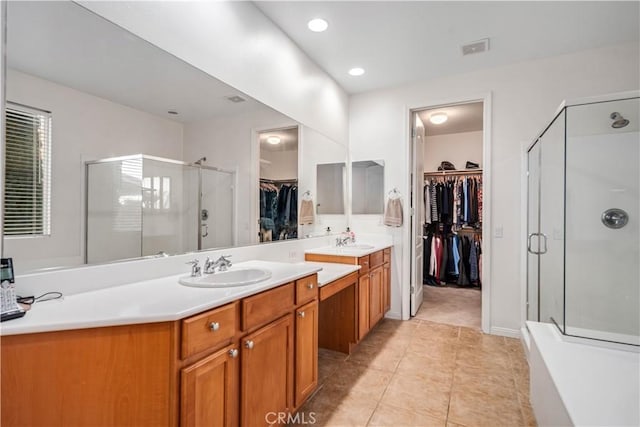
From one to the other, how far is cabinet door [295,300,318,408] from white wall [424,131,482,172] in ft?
14.9

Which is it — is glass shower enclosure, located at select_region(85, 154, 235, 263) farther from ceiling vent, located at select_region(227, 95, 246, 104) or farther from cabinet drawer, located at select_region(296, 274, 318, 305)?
cabinet drawer, located at select_region(296, 274, 318, 305)

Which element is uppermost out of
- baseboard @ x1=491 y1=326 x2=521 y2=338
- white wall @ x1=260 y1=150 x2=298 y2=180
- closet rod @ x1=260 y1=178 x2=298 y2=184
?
white wall @ x1=260 y1=150 x2=298 y2=180

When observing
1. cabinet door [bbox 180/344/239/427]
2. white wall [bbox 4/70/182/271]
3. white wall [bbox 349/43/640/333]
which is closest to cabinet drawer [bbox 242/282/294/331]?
cabinet door [bbox 180/344/239/427]

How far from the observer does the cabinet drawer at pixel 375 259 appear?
2961mm

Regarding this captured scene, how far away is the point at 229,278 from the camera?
5.84 ft

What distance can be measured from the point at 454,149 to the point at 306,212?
3.76m

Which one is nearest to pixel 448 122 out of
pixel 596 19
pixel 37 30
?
pixel 596 19

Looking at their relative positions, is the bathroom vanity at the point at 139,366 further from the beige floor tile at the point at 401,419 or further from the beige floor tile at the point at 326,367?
the beige floor tile at the point at 326,367

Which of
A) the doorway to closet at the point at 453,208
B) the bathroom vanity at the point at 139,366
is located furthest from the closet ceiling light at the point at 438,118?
the bathroom vanity at the point at 139,366

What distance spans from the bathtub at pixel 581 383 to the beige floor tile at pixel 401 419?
0.57 m

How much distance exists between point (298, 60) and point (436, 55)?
4.35 feet

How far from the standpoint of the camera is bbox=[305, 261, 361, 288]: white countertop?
2.10 m

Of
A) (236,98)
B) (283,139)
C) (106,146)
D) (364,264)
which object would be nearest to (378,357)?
(364,264)

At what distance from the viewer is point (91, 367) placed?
99 cm
